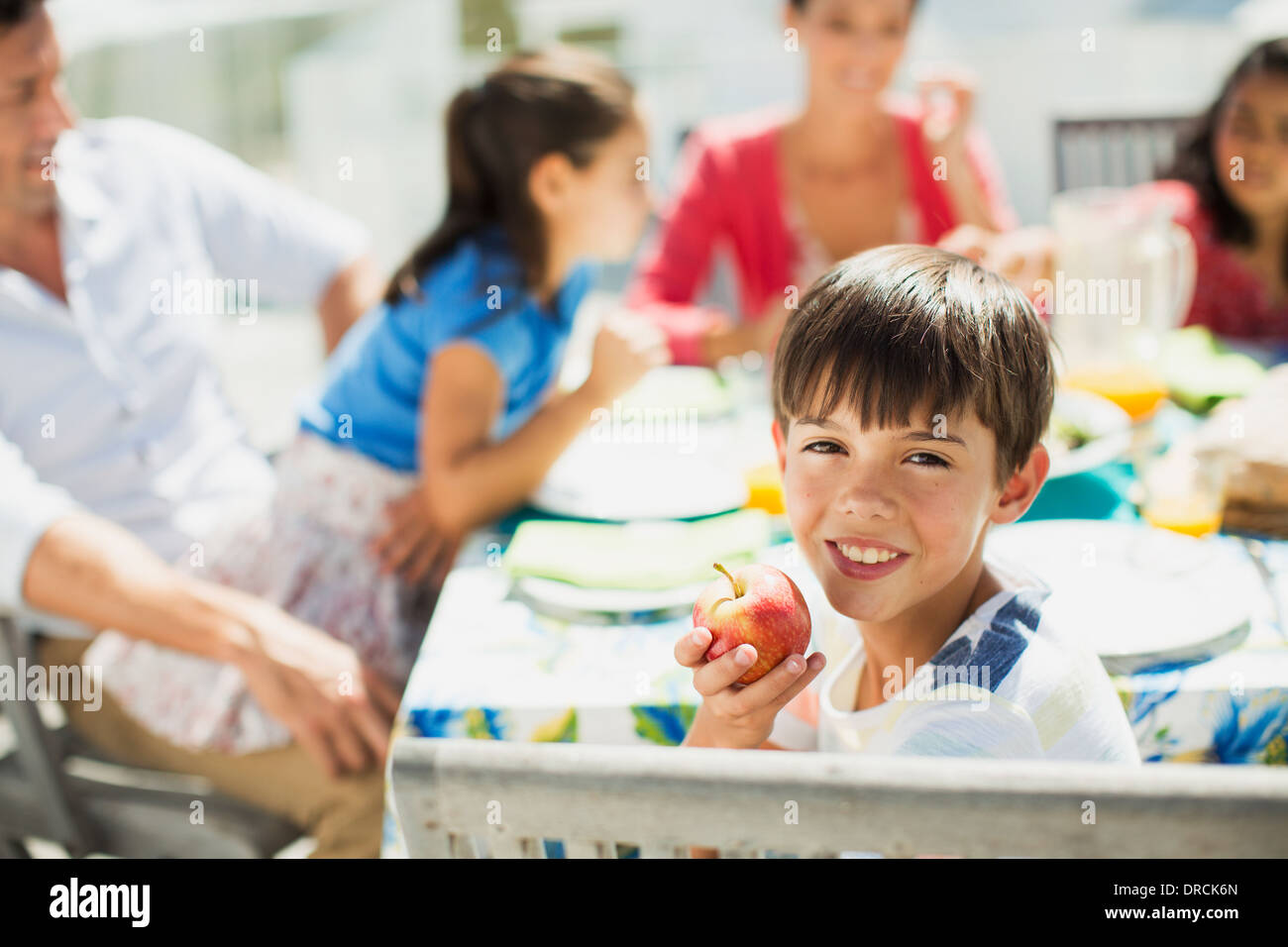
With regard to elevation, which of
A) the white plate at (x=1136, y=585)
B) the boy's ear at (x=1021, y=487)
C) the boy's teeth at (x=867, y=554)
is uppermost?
the boy's ear at (x=1021, y=487)

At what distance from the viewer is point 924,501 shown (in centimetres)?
72

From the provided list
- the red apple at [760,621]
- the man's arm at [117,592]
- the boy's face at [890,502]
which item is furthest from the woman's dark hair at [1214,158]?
the man's arm at [117,592]

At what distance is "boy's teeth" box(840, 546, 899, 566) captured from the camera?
0.73 meters

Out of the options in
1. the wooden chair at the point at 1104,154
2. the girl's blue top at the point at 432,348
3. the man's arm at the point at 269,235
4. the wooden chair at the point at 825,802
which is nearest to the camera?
the wooden chair at the point at 825,802

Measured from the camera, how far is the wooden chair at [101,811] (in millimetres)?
1214

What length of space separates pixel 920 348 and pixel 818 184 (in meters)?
1.42

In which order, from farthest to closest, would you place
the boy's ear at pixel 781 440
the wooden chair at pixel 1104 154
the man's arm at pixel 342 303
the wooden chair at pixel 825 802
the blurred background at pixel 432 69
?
the blurred background at pixel 432 69, the wooden chair at pixel 1104 154, the man's arm at pixel 342 303, the boy's ear at pixel 781 440, the wooden chair at pixel 825 802

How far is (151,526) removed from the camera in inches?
59.6

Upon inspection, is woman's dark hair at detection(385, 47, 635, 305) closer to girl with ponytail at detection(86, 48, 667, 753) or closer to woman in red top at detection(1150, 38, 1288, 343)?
girl with ponytail at detection(86, 48, 667, 753)

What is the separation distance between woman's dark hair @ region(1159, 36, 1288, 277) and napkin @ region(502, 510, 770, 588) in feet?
4.40

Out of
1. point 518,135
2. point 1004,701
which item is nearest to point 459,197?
point 518,135

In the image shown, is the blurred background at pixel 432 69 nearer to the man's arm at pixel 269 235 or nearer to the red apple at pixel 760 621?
the man's arm at pixel 269 235

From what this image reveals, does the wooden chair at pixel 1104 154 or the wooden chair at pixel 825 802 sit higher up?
the wooden chair at pixel 1104 154

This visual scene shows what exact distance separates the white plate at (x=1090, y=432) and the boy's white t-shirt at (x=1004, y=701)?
0.44 metres
